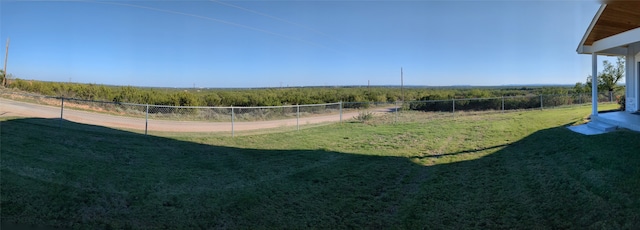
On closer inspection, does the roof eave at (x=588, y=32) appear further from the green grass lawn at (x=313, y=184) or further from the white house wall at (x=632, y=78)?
the green grass lawn at (x=313, y=184)

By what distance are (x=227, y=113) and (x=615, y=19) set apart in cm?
1774

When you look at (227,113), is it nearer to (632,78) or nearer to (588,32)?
(588,32)

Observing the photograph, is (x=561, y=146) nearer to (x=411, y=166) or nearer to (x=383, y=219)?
(x=411, y=166)

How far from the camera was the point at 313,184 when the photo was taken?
4977mm

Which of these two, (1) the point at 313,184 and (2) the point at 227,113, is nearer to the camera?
(1) the point at 313,184

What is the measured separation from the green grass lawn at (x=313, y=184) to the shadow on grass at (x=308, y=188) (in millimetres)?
16

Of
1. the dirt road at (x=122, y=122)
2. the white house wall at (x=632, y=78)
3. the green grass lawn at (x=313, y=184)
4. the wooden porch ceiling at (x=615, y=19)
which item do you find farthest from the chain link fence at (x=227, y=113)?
the wooden porch ceiling at (x=615, y=19)

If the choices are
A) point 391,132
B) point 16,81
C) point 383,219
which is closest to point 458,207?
point 383,219

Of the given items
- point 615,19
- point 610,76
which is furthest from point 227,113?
point 610,76

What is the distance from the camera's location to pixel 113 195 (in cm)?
383

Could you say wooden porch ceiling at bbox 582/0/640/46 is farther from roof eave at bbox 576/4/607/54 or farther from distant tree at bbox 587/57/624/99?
distant tree at bbox 587/57/624/99

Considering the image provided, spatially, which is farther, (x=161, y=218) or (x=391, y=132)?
(x=391, y=132)

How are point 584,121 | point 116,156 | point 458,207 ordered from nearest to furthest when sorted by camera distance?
point 458,207 → point 116,156 → point 584,121

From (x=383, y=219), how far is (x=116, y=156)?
526 centimetres
